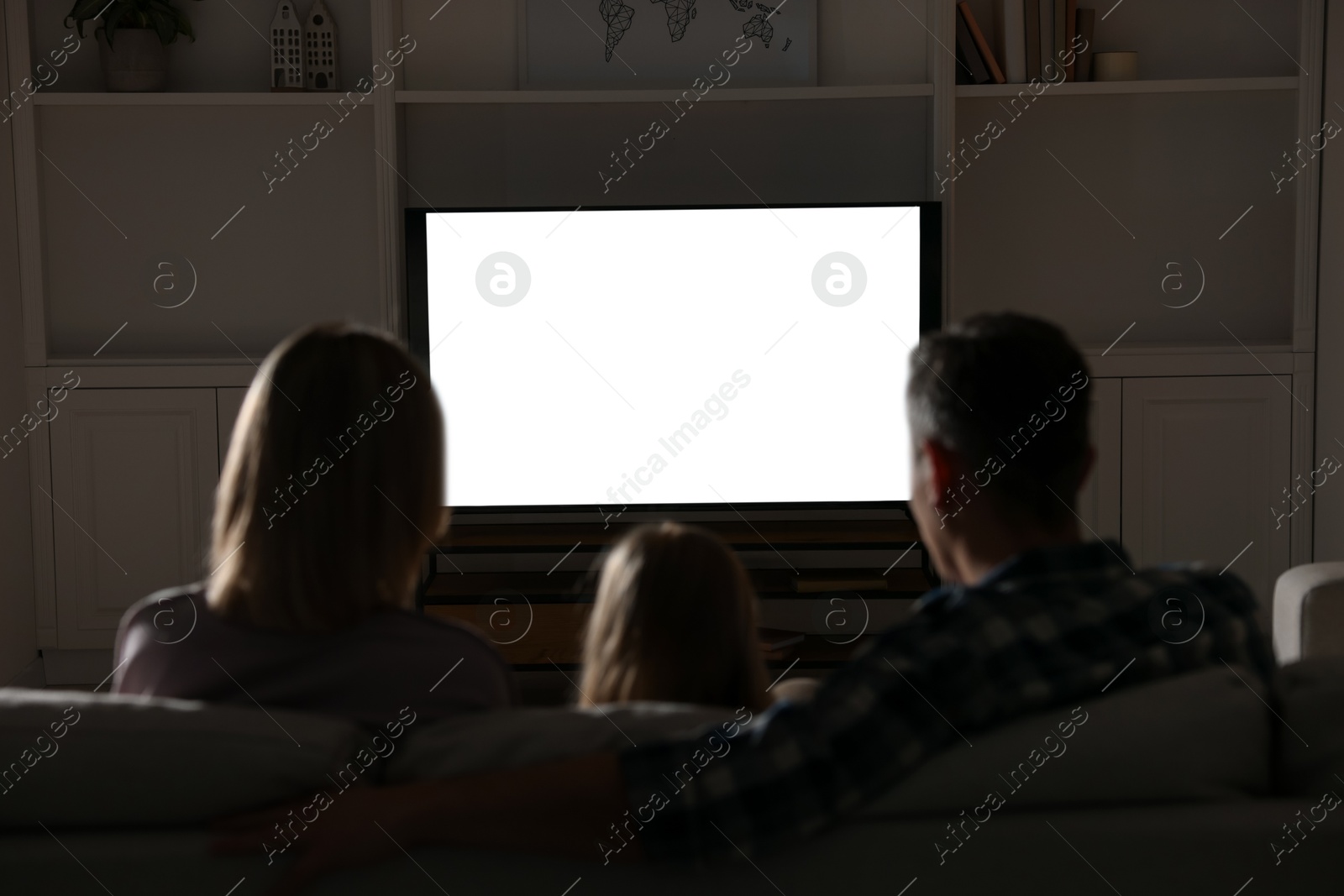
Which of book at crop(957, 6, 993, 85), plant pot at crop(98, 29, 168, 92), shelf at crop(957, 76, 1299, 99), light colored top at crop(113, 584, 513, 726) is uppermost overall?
plant pot at crop(98, 29, 168, 92)

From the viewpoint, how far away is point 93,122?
3.15 metres

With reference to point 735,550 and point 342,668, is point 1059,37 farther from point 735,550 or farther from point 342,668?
point 342,668

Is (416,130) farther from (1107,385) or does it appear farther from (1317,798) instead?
(1317,798)

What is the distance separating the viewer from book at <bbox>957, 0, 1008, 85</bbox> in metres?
2.95

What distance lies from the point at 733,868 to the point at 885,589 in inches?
84.8

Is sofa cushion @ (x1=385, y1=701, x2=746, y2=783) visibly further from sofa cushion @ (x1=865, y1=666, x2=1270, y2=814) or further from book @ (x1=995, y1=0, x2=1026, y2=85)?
book @ (x1=995, y1=0, x2=1026, y2=85)

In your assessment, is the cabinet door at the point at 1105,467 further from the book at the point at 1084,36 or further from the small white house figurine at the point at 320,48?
the small white house figurine at the point at 320,48

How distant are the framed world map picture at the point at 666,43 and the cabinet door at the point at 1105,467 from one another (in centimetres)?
113

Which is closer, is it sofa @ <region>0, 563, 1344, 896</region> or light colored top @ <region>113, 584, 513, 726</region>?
sofa @ <region>0, 563, 1344, 896</region>

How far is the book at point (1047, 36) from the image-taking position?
9.71 feet

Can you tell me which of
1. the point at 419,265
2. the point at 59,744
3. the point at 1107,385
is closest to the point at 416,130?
the point at 419,265

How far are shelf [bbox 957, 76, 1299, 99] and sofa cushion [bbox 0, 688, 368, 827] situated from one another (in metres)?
2.59

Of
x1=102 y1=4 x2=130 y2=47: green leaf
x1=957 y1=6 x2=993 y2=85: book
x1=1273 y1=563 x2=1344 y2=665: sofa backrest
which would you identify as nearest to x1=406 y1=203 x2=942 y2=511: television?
x1=957 y1=6 x2=993 y2=85: book

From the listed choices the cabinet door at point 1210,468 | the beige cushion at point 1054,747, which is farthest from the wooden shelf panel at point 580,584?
the beige cushion at point 1054,747
